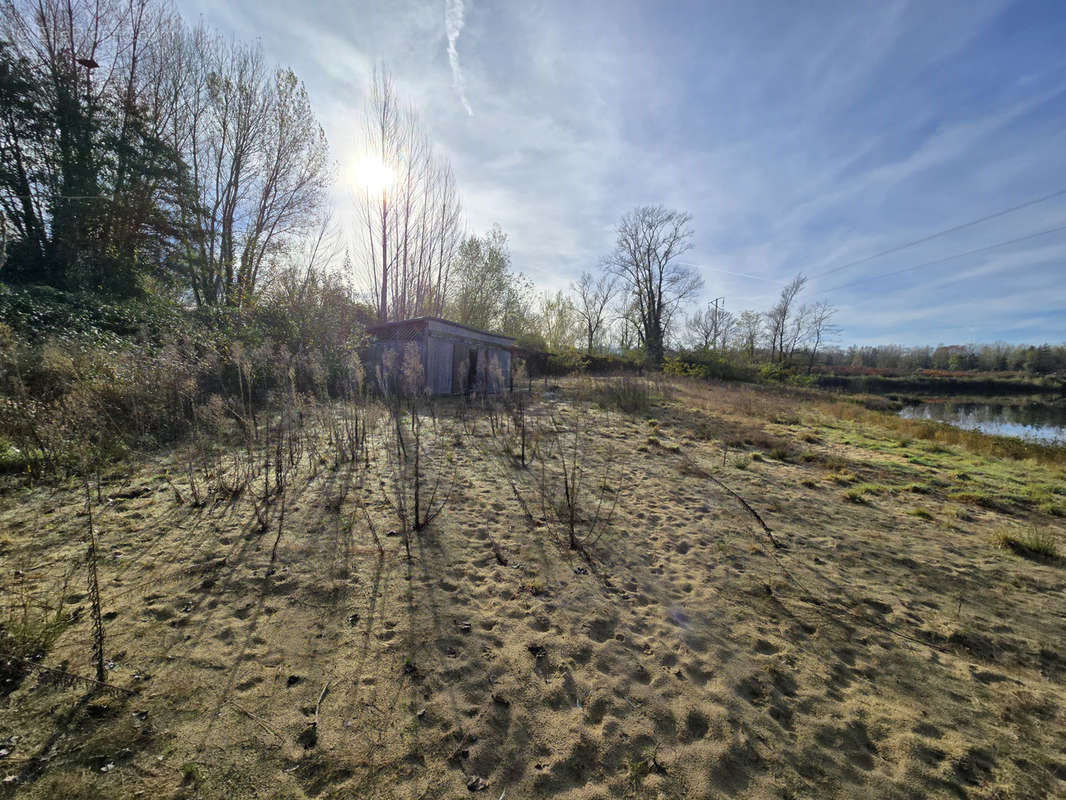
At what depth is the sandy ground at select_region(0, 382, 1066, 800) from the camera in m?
1.87

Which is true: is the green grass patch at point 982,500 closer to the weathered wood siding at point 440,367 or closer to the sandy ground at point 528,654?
the sandy ground at point 528,654

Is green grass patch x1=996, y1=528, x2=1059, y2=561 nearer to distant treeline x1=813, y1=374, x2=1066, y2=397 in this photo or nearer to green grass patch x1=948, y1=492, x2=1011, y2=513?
green grass patch x1=948, y1=492, x2=1011, y2=513

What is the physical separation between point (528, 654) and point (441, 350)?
13.0 meters

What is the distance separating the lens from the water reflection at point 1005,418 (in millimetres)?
17875

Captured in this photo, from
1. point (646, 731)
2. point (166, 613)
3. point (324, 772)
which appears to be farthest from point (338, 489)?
point (646, 731)

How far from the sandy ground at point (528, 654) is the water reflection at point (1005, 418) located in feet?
→ 63.2

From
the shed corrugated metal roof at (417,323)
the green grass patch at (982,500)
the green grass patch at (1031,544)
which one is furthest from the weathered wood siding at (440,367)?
the green grass patch at (1031,544)

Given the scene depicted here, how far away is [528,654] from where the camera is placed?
104 inches

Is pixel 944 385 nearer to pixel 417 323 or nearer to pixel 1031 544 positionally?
pixel 1031 544

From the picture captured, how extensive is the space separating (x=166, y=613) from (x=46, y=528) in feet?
7.34

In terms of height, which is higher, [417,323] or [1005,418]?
[417,323]

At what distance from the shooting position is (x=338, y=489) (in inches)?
197

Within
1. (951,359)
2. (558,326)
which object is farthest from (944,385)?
(558,326)

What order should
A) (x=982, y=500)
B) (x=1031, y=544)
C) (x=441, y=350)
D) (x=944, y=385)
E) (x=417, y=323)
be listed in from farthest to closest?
1. (x=944, y=385)
2. (x=441, y=350)
3. (x=417, y=323)
4. (x=982, y=500)
5. (x=1031, y=544)
